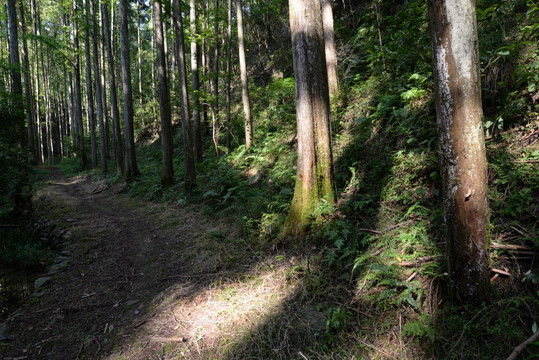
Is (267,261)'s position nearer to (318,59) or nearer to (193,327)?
(193,327)

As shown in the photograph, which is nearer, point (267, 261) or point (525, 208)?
point (525, 208)

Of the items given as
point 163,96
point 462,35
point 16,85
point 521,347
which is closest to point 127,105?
point 163,96

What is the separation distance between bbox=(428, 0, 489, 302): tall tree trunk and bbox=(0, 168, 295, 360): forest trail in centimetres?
176

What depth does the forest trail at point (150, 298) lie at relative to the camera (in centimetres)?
257

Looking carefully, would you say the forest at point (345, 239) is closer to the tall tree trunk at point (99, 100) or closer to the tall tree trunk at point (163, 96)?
the tall tree trunk at point (163, 96)

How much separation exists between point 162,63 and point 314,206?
830 cm

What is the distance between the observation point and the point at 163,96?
30.9 feet

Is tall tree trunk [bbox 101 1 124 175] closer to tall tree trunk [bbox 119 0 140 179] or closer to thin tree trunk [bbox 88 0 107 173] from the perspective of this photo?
thin tree trunk [bbox 88 0 107 173]

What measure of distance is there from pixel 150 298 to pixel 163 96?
7.88 metres

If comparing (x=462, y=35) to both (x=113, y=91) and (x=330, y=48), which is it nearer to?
(x=330, y=48)

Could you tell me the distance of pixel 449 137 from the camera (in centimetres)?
215

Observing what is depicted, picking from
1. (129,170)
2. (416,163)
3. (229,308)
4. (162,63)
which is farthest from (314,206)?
A: (129,170)

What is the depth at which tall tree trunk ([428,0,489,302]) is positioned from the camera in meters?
2.04

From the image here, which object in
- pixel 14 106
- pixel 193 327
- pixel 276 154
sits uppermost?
pixel 14 106
